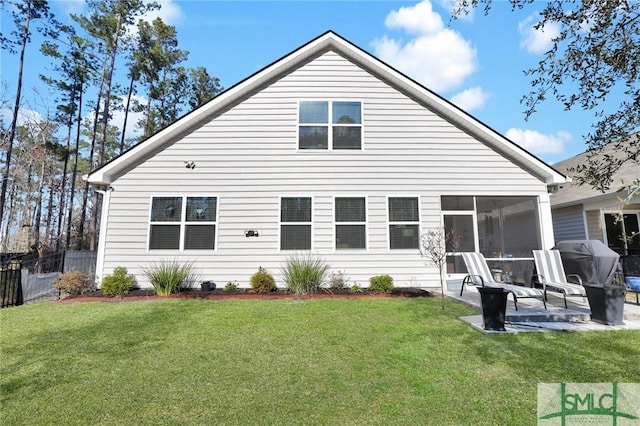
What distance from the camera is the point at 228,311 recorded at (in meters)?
6.35

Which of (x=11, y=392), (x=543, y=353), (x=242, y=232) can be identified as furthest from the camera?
(x=242, y=232)

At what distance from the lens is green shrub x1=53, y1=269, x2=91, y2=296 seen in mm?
8078

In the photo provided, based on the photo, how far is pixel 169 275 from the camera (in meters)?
8.18

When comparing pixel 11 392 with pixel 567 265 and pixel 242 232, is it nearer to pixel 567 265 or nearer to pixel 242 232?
pixel 242 232

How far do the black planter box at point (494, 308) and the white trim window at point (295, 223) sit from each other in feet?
16.4

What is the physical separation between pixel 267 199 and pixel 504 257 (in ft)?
24.1

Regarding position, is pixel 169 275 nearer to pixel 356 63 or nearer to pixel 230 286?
pixel 230 286

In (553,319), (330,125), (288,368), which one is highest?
(330,125)

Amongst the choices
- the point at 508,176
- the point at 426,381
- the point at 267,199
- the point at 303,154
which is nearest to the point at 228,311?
the point at 267,199

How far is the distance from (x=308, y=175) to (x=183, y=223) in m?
3.85

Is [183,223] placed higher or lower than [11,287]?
higher

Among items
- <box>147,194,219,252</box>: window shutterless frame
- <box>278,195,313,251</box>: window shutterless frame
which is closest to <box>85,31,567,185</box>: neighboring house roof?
<box>147,194,219,252</box>: window shutterless frame

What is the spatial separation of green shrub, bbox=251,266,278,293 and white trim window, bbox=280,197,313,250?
0.95 meters

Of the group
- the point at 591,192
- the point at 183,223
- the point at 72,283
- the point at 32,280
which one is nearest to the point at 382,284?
the point at 183,223
